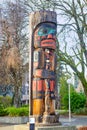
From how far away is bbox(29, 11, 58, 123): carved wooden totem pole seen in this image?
578 inches

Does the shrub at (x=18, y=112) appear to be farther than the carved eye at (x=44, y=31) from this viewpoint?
Yes

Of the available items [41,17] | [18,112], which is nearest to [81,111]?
[18,112]

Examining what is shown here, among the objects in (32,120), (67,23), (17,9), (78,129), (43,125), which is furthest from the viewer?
(17,9)

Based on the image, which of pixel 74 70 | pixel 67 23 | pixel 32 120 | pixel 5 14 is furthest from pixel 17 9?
pixel 32 120

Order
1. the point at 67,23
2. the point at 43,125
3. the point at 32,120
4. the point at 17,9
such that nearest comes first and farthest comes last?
the point at 32,120 < the point at 43,125 < the point at 67,23 < the point at 17,9

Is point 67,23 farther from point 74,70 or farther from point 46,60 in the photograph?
point 46,60

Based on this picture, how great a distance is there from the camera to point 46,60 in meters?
15.0

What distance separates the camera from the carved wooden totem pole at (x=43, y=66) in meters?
14.7

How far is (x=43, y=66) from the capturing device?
590 inches

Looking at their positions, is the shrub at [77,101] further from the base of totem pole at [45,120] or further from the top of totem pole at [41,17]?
the top of totem pole at [41,17]

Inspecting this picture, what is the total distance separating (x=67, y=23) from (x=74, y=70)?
16.1ft

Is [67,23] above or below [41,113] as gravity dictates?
above

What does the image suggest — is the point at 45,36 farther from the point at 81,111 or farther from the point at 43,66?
the point at 81,111

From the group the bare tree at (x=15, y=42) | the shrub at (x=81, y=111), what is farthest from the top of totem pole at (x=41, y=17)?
the shrub at (x=81, y=111)
